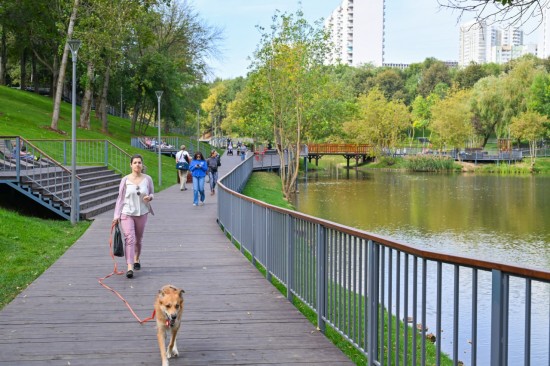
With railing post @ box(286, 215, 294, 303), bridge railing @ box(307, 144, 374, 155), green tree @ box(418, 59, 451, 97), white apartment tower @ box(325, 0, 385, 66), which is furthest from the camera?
white apartment tower @ box(325, 0, 385, 66)

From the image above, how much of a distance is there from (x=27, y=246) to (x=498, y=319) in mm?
11020

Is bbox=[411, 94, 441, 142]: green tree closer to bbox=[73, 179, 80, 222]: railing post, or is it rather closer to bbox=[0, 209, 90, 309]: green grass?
bbox=[73, 179, 80, 222]: railing post

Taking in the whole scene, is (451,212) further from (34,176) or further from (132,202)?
(132,202)

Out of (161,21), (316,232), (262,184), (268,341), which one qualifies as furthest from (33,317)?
(161,21)

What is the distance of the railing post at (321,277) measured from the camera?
6.60 m

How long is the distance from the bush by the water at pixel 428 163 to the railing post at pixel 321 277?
68.4m

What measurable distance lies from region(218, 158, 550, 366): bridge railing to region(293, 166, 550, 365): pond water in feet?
2.70

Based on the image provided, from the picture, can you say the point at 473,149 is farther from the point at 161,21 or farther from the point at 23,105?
the point at 23,105

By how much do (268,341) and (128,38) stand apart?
41.8 metres

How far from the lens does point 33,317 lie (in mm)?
A: 7242

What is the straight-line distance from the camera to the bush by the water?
73625mm

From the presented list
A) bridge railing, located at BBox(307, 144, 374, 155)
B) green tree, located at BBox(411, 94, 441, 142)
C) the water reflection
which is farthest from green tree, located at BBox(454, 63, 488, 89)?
the water reflection

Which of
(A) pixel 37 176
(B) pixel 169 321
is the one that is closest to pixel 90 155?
(A) pixel 37 176

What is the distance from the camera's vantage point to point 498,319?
3361 millimetres
